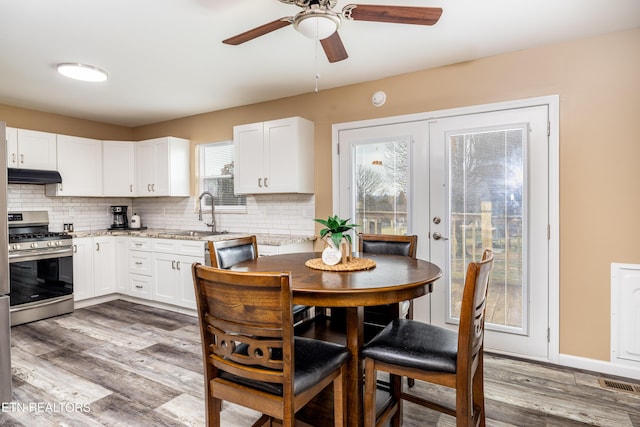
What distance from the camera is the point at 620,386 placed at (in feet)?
7.95

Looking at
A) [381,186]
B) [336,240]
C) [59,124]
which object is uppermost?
[59,124]

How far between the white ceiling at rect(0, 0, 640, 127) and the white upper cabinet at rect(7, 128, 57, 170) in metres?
0.42

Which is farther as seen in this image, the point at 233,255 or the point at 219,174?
the point at 219,174

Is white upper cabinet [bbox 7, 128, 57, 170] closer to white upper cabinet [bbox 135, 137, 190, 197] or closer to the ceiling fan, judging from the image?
white upper cabinet [bbox 135, 137, 190, 197]

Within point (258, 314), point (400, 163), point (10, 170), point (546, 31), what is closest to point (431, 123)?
point (400, 163)

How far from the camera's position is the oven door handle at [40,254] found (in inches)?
146

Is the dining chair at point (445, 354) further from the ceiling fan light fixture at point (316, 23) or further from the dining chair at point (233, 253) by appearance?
the ceiling fan light fixture at point (316, 23)

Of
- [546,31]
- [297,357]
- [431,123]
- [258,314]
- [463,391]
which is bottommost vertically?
[463,391]

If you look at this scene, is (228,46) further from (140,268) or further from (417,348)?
(140,268)

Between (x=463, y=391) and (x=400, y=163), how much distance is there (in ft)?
7.45

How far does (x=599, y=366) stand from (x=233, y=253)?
110 inches

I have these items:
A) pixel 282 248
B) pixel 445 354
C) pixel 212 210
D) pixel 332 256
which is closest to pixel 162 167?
pixel 212 210

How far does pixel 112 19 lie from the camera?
2.36 metres

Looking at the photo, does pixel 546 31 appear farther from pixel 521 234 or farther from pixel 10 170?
pixel 10 170
